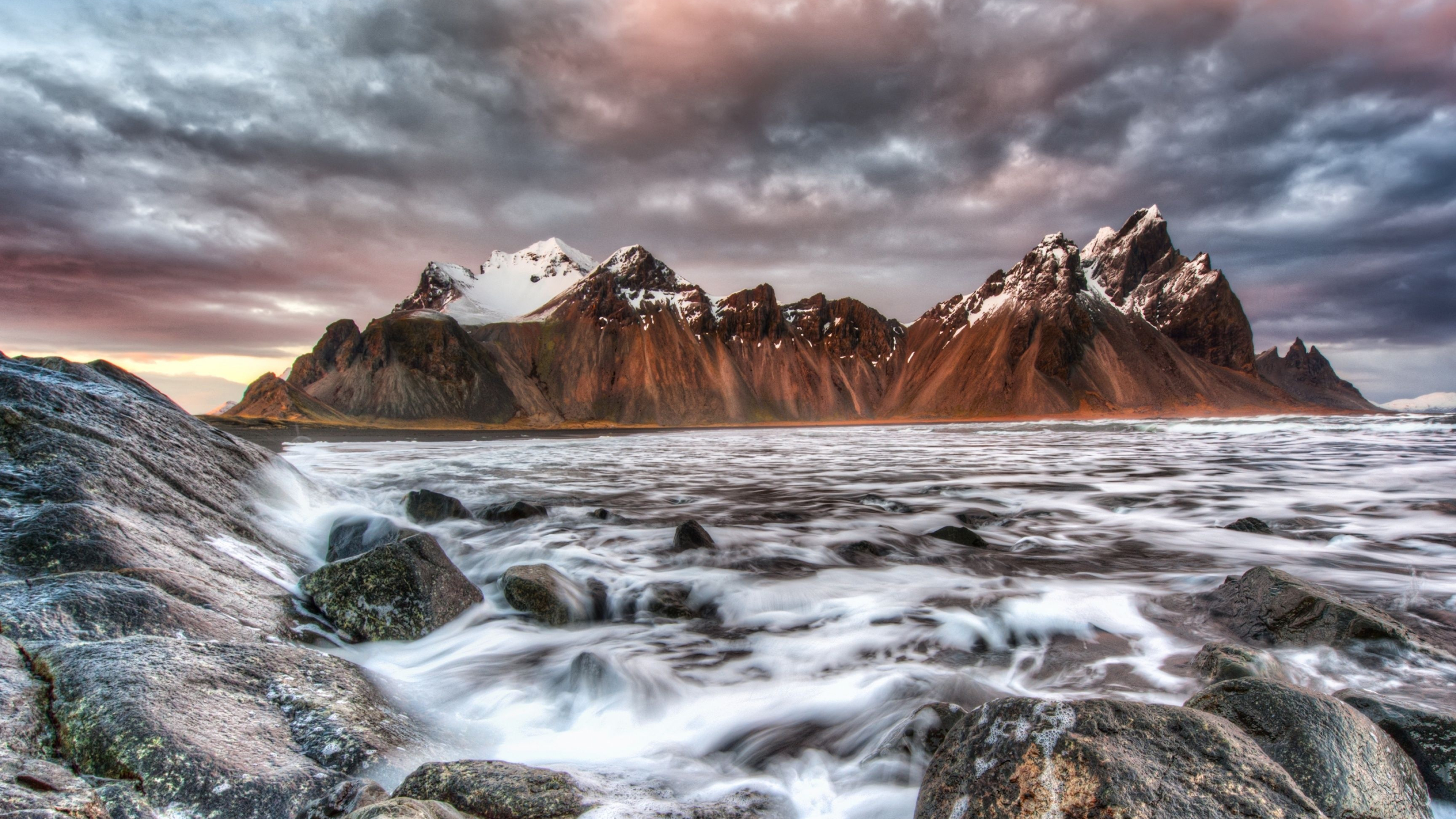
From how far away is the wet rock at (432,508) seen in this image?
476 inches

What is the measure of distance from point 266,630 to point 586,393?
5639 inches

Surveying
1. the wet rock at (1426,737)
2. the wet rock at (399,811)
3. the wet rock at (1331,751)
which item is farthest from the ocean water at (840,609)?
the wet rock at (1331,751)

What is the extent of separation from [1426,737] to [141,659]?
6643 mm

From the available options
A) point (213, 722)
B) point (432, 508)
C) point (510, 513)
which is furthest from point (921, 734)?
point (432, 508)

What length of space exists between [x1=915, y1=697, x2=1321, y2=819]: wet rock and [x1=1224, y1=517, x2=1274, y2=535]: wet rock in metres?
10.9

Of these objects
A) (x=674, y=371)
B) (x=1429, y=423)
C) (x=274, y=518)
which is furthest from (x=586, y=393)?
(x=274, y=518)

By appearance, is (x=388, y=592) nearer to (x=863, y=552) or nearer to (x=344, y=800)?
(x=344, y=800)

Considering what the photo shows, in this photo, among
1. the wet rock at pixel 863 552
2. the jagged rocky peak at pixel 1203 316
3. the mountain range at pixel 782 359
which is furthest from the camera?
the jagged rocky peak at pixel 1203 316

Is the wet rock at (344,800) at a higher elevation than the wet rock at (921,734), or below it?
higher

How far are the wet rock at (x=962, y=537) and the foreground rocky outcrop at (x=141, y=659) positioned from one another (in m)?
8.50

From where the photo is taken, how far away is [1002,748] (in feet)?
8.03

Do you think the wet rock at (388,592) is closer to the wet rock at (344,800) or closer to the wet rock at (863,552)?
the wet rock at (344,800)

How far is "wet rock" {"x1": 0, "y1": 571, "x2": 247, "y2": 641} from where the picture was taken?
335 cm

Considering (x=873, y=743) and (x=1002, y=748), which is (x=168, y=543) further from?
(x=1002, y=748)
